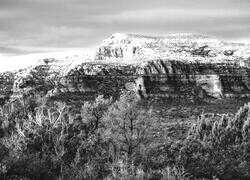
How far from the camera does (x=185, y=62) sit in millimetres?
178375

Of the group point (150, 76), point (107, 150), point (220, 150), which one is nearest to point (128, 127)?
point (107, 150)

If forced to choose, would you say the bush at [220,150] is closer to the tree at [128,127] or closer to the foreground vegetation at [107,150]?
the foreground vegetation at [107,150]

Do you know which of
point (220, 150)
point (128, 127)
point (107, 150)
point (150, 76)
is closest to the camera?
point (107, 150)

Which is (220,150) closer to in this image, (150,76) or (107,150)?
(107,150)

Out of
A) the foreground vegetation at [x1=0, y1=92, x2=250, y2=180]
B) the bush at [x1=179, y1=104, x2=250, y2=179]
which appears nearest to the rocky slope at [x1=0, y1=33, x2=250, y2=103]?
the bush at [x1=179, y1=104, x2=250, y2=179]

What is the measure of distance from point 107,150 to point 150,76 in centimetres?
12359

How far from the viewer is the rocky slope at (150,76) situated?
140m

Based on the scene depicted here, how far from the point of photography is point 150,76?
159m

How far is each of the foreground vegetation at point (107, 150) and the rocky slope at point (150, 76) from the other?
7853 centimetres

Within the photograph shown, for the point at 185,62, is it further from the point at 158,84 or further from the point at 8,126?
the point at 8,126

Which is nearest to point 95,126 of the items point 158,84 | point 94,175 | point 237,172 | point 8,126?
point 8,126

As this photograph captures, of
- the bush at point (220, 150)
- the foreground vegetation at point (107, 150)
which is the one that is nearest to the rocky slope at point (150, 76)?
the bush at point (220, 150)

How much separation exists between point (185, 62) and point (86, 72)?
3857 cm

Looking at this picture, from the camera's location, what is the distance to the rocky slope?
461 ft
